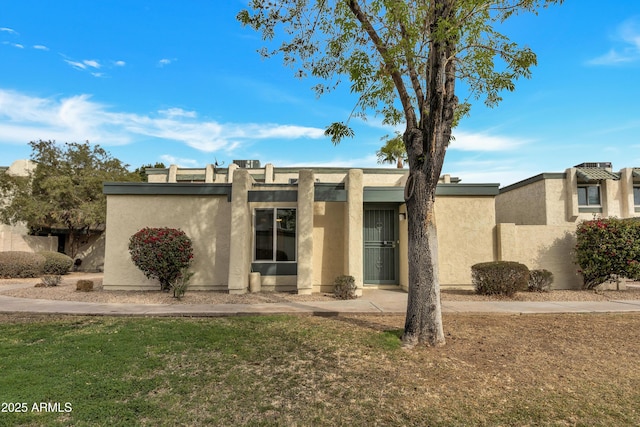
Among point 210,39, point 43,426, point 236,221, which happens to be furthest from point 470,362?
point 210,39

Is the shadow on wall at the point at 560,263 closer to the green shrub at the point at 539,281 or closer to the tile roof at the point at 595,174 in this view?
the green shrub at the point at 539,281

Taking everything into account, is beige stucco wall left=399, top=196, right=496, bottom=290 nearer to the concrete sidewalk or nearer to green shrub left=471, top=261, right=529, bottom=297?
green shrub left=471, top=261, right=529, bottom=297

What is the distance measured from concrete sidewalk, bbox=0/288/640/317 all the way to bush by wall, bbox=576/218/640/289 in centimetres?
147

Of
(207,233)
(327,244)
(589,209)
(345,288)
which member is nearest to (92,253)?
(207,233)

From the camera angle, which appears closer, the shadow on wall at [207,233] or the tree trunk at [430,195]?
the tree trunk at [430,195]

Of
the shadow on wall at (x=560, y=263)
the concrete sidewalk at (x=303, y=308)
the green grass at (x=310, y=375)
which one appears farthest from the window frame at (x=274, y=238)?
the shadow on wall at (x=560, y=263)

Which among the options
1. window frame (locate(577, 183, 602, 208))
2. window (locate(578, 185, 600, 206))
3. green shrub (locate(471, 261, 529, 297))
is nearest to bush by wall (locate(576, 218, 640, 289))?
green shrub (locate(471, 261, 529, 297))

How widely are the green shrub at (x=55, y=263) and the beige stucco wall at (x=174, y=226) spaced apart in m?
7.67

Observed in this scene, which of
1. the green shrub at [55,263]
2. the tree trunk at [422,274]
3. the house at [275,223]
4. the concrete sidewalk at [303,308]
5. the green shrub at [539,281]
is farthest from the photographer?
the green shrub at [55,263]

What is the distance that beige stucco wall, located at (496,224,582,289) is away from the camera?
1195 cm

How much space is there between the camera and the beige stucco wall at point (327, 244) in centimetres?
1201

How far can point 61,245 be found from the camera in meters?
22.6

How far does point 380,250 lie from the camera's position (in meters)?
12.5

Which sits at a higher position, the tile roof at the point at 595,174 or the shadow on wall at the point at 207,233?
the tile roof at the point at 595,174
